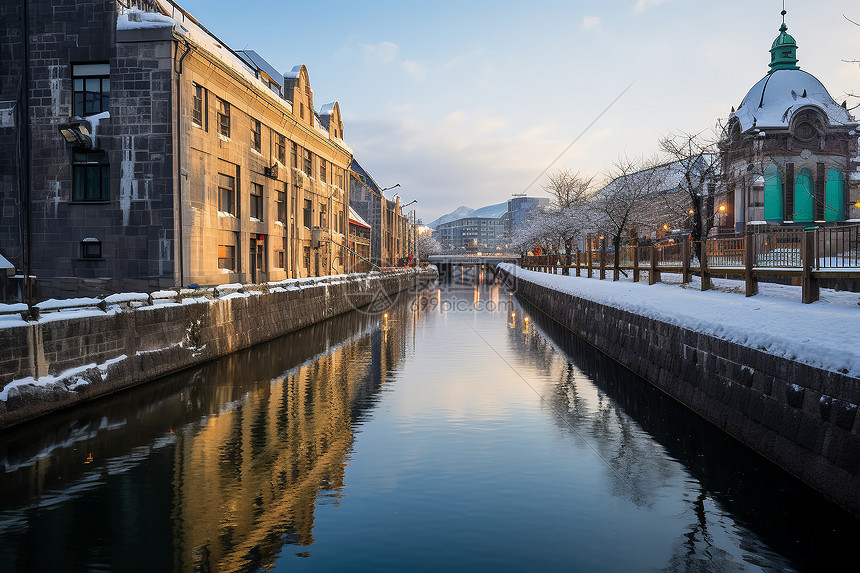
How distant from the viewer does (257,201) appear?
36.0 meters

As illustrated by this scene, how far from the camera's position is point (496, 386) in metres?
16.9

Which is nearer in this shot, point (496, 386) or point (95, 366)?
point (95, 366)

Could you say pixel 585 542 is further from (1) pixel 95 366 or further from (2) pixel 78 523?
(1) pixel 95 366

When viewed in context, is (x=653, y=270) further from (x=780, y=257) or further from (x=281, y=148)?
(x=281, y=148)

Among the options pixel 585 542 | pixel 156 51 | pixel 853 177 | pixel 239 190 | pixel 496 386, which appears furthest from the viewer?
pixel 853 177

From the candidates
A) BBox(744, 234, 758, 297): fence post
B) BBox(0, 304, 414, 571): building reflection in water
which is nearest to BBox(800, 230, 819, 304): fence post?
BBox(744, 234, 758, 297): fence post

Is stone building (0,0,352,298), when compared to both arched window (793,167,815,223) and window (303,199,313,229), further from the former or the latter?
arched window (793,167,815,223)

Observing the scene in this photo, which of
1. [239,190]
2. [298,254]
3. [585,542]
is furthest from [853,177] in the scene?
[585,542]

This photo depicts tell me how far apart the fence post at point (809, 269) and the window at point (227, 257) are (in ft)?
83.1

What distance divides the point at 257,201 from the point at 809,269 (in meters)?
29.5

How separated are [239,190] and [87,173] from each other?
754 cm

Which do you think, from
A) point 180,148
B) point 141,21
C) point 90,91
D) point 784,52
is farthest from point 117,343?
point 784,52

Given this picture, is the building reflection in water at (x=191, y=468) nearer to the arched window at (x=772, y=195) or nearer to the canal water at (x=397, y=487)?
the canal water at (x=397, y=487)

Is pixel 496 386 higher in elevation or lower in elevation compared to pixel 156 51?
lower
